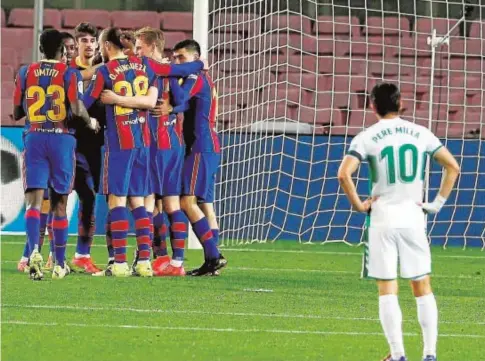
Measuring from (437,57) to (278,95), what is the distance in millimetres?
1988

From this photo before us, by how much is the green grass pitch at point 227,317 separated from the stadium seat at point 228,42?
380cm

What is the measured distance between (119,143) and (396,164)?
3.84 meters

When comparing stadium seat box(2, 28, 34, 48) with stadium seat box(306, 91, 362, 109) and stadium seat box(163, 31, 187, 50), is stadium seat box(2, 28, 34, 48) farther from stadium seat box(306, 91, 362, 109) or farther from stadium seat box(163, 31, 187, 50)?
stadium seat box(306, 91, 362, 109)

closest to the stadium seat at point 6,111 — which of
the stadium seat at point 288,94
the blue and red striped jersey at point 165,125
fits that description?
the stadium seat at point 288,94

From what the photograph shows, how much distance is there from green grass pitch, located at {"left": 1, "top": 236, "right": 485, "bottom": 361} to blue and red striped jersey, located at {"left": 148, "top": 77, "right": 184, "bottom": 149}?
1.02 m

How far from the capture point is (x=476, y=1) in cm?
1753

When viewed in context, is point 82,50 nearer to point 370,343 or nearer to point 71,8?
point 370,343

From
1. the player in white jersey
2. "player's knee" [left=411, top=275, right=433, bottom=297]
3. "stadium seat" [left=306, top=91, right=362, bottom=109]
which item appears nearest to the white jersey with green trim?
the player in white jersey

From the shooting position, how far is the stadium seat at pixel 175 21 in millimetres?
16953

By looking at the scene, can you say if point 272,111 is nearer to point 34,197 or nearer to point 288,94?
point 288,94

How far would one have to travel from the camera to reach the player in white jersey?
5.72 m

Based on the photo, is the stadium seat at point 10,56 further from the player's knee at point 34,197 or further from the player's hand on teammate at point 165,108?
the player's knee at point 34,197

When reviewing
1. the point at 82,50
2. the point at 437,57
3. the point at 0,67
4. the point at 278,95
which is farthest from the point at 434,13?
the point at 82,50

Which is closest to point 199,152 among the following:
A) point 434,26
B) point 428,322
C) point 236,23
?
point 428,322
